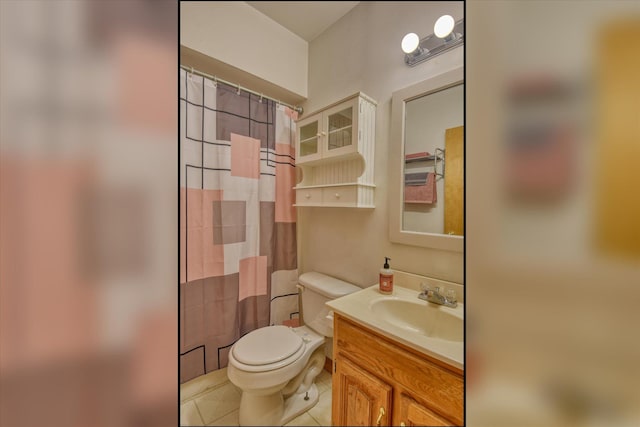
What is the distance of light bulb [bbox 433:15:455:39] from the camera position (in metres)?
1.02

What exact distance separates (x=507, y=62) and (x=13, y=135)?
1.42ft

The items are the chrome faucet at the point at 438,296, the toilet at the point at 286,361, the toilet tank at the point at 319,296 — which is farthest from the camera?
the chrome faucet at the point at 438,296

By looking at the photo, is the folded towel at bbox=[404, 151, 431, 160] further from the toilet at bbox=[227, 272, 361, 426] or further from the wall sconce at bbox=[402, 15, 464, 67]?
the toilet at bbox=[227, 272, 361, 426]

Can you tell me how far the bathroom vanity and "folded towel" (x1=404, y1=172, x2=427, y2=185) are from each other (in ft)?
1.64

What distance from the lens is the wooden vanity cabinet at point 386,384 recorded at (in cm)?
77

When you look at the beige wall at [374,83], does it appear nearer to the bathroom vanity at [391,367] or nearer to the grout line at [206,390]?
the bathroom vanity at [391,367]

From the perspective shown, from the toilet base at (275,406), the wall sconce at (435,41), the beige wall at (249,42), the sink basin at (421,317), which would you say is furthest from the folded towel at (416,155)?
the toilet base at (275,406)

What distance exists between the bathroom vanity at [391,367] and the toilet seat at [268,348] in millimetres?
218

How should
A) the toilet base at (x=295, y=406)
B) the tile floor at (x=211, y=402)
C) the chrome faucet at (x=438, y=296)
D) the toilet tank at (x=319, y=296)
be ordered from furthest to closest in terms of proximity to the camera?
the chrome faucet at (x=438, y=296) → the toilet base at (x=295, y=406) → the toilet tank at (x=319, y=296) → the tile floor at (x=211, y=402)

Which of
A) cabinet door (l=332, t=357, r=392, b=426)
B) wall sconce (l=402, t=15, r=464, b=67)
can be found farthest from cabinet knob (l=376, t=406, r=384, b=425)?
wall sconce (l=402, t=15, r=464, b=67)

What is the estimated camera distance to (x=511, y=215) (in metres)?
0.23

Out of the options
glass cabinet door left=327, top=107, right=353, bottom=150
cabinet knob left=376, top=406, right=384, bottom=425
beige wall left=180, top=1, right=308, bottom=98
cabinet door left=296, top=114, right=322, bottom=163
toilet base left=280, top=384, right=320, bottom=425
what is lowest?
cabinet knob left=376, top=406, right=384, bottom=425

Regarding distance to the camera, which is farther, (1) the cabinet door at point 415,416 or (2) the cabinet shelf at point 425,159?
(2) the cabinet shelf at point 425,159

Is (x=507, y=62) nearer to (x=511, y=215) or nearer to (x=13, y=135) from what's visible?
(x=511, y=215)
